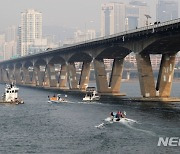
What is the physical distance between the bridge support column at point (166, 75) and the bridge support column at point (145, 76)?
7.29ft

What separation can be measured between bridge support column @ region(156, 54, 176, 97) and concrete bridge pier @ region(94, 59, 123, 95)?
27.8 meters

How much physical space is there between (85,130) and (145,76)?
4695 centimetres

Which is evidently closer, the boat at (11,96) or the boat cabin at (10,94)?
the boat at (11,96)

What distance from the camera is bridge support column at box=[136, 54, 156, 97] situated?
112 m

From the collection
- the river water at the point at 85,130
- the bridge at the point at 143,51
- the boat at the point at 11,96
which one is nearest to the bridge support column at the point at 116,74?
the bridge at the point at 143,51

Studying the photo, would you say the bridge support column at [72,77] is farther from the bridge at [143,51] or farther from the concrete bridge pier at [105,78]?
the concrete bridge pier at [105,78]

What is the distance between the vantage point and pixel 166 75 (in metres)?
114

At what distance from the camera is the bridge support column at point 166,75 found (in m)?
113

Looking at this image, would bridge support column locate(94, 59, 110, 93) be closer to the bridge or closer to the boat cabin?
the bridge

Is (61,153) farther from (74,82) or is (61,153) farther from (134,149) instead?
(74,82)

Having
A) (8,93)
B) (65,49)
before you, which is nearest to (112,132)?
(8,93)

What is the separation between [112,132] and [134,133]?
11.1ft

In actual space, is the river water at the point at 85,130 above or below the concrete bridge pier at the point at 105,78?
below

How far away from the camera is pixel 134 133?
65375 mm
